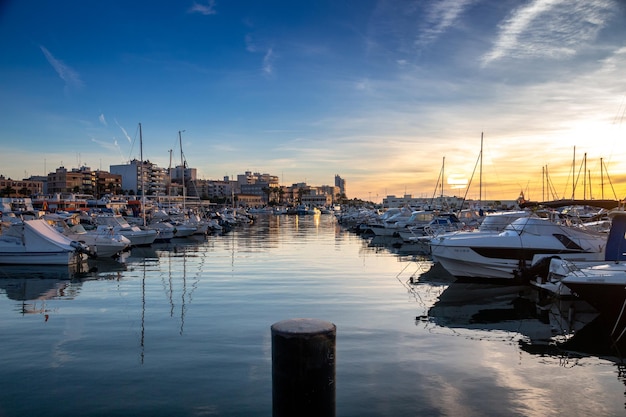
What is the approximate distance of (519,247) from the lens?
73.9 ft

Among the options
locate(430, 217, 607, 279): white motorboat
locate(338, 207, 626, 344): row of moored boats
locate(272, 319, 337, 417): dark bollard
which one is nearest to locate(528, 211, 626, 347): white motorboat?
locate(338, 207, 626, 344): row of moored boats

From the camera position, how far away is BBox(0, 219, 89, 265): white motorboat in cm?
2875

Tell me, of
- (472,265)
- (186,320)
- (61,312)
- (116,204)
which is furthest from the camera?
(116,204)

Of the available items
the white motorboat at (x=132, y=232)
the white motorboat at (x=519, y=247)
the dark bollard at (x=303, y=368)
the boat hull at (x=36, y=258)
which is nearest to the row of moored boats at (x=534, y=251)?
the white motorboat at (x=519, y=247)

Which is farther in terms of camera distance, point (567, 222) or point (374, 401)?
point (567, 222)

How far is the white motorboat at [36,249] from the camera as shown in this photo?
28.8 metres

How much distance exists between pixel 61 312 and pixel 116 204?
4236 inches

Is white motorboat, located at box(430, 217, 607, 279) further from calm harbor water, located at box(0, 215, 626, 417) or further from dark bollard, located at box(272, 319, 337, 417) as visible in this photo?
dark bollard, located at box(272, 319, 337, 417)

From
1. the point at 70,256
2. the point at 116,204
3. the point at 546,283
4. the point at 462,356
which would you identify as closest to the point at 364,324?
the point at 462,356

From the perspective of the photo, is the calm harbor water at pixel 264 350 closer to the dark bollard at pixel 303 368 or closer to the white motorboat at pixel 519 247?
the white motorboat at pixel 519 247

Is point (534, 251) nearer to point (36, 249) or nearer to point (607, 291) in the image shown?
point (607, 291)

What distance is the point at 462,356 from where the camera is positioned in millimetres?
11492

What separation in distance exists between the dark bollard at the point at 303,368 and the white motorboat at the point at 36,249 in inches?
1063

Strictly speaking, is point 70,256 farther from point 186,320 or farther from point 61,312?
point 186,320
